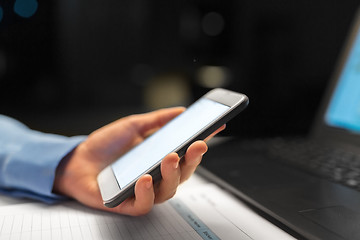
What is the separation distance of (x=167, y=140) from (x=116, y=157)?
0.37ft

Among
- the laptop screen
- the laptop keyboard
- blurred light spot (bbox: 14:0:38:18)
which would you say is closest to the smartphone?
the laptop keyboard

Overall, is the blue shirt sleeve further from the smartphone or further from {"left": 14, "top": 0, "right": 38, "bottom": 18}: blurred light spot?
{"left": 14, "top": 0, "right": 38, "bottom": 18}: blurred light spot

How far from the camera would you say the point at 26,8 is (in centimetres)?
70

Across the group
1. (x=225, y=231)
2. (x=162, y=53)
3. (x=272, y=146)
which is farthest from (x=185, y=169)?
(x=162, y=53)

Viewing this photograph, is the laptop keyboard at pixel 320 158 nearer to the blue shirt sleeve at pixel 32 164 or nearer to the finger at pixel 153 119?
the finger at pixel 153 119

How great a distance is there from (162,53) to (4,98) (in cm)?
34

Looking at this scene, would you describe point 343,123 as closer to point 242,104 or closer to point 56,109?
point 242,104

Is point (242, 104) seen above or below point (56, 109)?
above

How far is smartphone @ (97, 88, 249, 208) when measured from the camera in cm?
30

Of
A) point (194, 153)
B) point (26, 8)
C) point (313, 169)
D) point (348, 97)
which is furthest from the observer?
point (26, 8)

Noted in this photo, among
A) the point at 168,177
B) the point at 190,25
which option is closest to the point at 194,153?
the point at 168,177

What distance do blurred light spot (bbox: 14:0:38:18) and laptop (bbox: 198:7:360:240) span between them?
0.44 metres

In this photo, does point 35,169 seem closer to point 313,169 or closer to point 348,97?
point 313,169

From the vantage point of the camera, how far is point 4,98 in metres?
0.71
